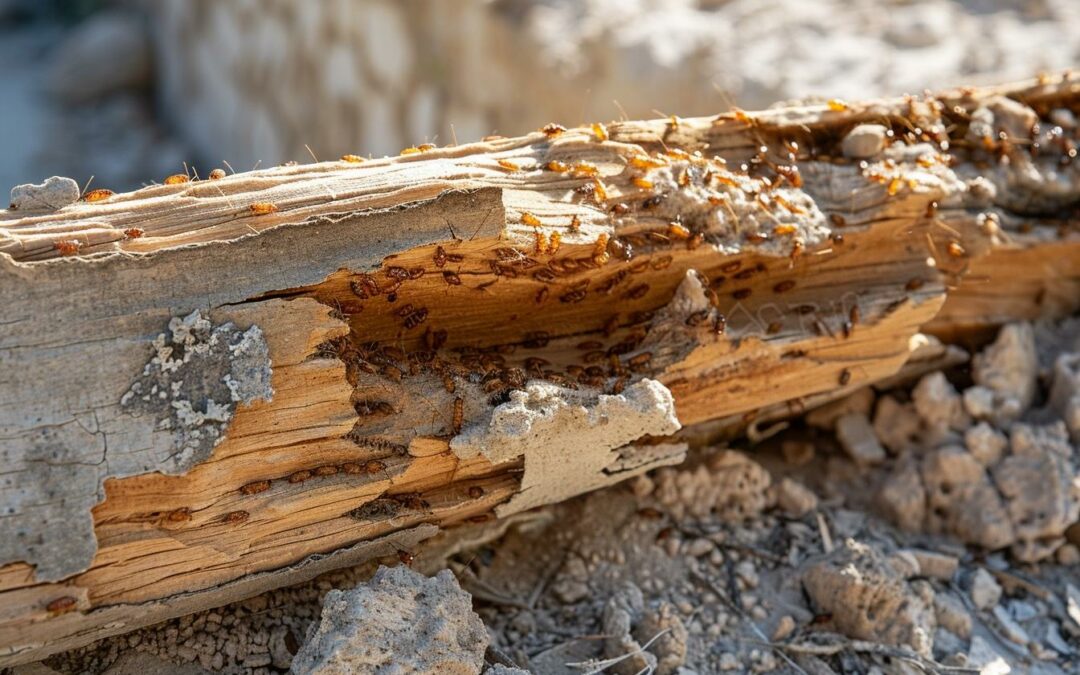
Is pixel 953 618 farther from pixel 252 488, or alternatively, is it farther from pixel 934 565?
pixel 252 488

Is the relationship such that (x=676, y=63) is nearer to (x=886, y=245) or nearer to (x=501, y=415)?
(x=886, y=245)

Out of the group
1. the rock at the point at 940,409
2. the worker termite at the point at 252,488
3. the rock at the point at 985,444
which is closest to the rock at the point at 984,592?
the rock at the point at 985,444

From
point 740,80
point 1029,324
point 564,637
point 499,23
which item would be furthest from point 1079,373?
point 499,23

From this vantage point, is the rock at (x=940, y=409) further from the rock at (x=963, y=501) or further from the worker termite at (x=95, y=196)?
the worker termite at (x=95, y=196)

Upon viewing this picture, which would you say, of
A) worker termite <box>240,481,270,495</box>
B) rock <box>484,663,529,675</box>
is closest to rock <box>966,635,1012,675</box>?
rock <box>484,663,529,675</box>

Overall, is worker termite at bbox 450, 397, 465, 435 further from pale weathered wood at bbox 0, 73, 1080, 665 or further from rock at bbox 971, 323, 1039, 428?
rock at bbox 971, 323, 1039, 428

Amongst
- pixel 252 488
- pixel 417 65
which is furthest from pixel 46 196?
pixel 417 65
